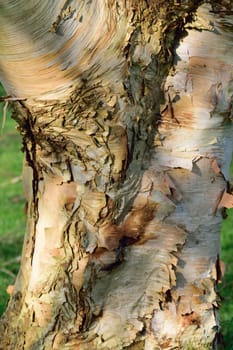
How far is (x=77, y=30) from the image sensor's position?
2.60m

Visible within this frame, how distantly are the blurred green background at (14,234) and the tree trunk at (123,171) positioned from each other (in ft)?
0.91

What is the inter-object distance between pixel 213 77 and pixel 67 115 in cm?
54

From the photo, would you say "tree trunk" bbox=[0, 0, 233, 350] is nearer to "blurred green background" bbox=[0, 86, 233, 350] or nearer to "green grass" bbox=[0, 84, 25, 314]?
"blurred green background" bbox=[0, 86, 233, 350]

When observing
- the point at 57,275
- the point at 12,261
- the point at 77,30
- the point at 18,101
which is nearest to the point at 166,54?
the point at 77,30

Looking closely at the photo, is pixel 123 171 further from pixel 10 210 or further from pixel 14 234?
pixel 10 210

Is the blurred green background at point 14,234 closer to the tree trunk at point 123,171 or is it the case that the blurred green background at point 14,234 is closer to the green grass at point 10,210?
the green grass at point 10,210

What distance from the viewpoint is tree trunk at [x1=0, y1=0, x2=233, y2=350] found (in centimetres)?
271

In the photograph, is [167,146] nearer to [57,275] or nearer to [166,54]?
[166,54]

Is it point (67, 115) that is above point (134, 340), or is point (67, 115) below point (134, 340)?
above

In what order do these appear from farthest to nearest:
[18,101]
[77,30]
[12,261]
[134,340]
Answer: [12,261] → [134,340] → [18,101] → [77,30]

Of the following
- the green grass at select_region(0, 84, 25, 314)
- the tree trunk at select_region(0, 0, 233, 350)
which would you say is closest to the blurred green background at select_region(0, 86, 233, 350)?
the green grass at select_region(0, 84, 25, 314)

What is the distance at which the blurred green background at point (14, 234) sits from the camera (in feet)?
15.0

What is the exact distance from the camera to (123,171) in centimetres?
286

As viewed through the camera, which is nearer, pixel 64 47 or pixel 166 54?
pixel 64 47
